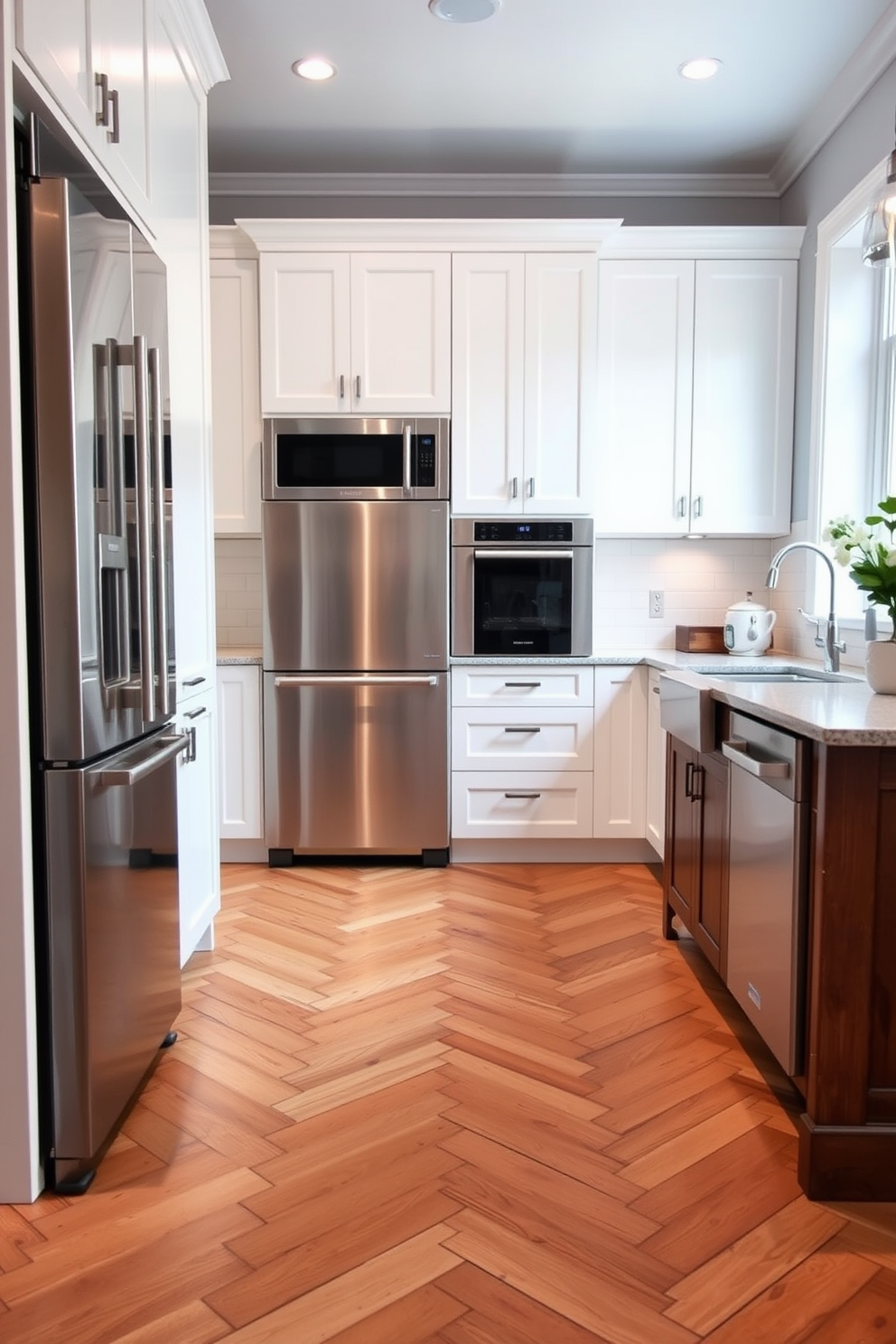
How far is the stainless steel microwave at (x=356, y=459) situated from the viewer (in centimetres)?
384

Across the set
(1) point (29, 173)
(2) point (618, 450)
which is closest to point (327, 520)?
(2) point (618, 450)

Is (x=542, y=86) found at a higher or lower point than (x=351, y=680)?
higher

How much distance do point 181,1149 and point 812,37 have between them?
362cm

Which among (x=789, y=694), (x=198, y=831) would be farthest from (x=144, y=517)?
(x=789, y=694)

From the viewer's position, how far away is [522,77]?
3455mm

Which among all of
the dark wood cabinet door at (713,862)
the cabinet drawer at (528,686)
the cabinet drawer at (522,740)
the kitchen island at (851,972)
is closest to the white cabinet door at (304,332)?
the cabinet drawer at (528,686)

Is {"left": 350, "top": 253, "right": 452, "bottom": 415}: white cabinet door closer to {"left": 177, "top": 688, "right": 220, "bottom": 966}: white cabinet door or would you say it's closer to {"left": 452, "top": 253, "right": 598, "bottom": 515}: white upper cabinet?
{"left": 452, "top": 253, "right": 598, "bottom": 515}: white upper cabinet

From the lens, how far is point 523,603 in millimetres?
3947

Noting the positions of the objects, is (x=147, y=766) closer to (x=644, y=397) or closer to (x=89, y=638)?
(x=89, y=638)

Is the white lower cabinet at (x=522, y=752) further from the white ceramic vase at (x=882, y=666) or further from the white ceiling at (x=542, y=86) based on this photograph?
the white ceiling at (x=542, y=86)

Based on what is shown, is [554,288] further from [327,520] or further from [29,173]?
[29,173]

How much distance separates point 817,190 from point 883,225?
204 cm

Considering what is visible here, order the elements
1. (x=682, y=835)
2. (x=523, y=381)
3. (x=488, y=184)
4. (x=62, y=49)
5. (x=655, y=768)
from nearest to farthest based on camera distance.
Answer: (x=62, y=49), (x=682, y=835), (x=655, y=768), (x=523, y=381), (x=488, y=184)

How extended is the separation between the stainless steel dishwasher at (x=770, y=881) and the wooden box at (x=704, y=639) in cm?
181
